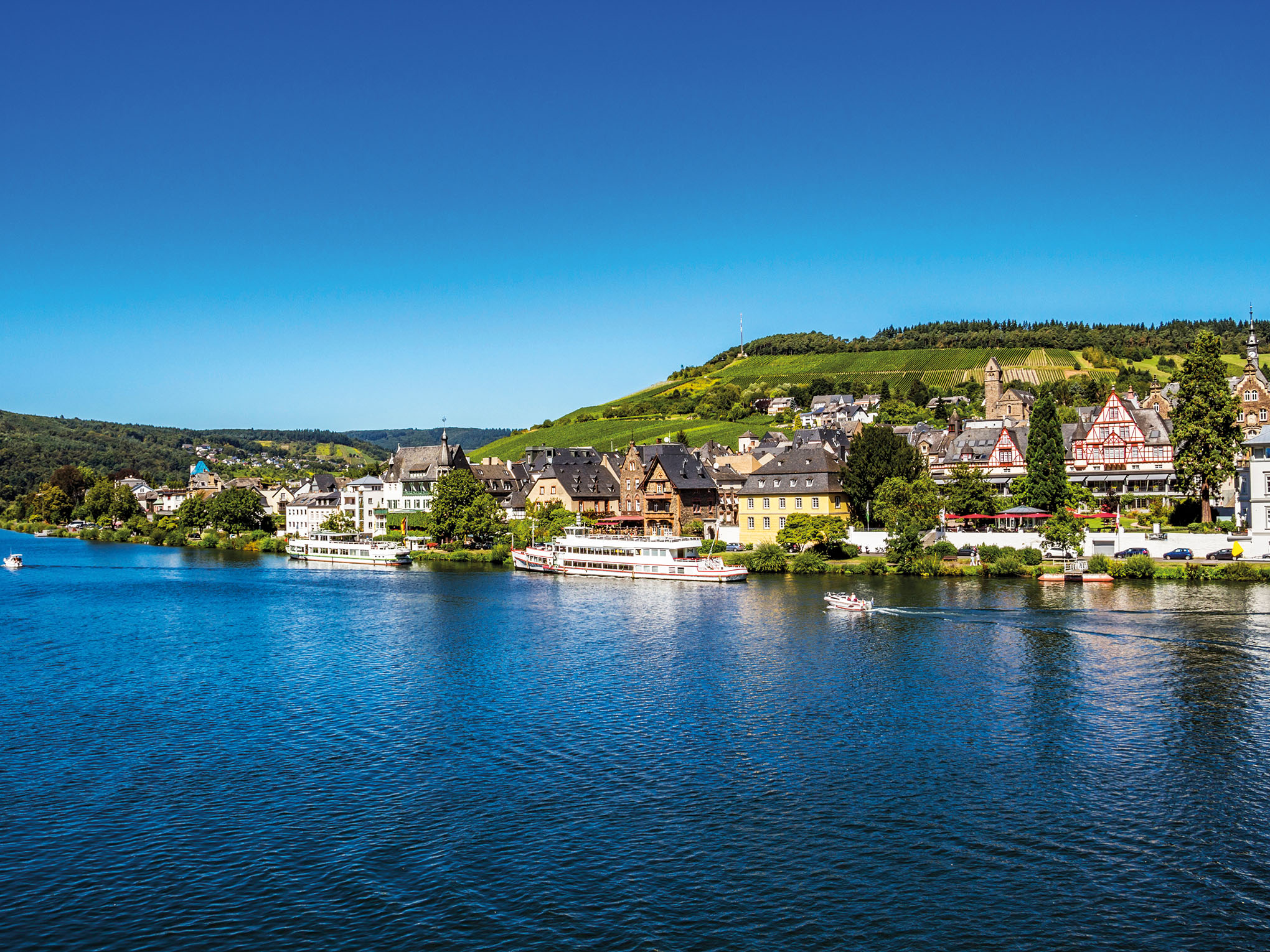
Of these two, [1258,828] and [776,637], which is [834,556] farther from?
[1258,828]

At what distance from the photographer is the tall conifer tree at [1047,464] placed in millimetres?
95125

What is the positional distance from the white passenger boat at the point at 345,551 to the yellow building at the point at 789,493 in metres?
39.6

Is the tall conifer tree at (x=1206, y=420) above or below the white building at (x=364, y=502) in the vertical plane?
above

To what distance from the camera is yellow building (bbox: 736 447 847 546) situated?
104 metres

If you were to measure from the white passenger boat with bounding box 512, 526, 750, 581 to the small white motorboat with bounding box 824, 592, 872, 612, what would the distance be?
18.7 m

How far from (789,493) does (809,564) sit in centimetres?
1375

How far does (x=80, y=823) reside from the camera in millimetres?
30078

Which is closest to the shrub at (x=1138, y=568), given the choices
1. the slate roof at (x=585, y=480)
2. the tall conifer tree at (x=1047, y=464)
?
the tall conifer tree at (x=1047, y=464)

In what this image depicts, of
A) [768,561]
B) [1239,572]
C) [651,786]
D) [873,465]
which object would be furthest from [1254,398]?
[651,786]

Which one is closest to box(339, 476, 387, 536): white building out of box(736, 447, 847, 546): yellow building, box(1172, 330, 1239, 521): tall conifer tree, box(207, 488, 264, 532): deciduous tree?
box(207, 488, 264, 532): deciduous tree

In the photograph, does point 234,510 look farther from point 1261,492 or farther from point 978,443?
point 1261,492

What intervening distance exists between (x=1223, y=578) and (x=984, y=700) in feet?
143

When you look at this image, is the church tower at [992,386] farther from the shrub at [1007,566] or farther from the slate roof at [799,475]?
the shrub at [1007,566]

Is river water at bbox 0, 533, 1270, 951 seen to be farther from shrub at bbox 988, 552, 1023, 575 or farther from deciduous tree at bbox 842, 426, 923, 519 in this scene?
deciduous tree at bbox 842, 426, 923, 519
